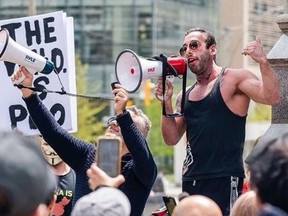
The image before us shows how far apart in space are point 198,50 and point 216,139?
0.55 m

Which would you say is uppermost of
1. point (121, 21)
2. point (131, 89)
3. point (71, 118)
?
point (131, 89)

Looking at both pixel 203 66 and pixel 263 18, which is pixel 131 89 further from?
pixel 263 18

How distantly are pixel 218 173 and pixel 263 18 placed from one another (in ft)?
146

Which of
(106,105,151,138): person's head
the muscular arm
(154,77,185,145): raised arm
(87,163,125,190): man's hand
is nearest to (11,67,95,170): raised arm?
(106,105,151,138): person's head

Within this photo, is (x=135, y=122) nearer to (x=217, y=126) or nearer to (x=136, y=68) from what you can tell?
(x=136, y=68)

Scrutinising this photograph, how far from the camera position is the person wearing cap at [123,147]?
5738mm

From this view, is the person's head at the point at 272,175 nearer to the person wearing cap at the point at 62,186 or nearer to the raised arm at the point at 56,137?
the raised arm at the point at 56,137

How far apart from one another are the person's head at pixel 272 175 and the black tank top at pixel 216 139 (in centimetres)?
248

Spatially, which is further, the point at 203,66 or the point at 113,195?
the point at 203,66

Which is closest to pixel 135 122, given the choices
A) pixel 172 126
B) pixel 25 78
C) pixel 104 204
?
pixel 172 126

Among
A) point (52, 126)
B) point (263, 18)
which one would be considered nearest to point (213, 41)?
point (52, 126)

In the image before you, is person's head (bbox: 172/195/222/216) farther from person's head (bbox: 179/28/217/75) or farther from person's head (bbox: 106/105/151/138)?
person's head (bbox: 179/28/217/75)

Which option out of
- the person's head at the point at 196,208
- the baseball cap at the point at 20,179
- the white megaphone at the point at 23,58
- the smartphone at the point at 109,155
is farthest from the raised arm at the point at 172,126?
the baseball cap at the point at 20,179

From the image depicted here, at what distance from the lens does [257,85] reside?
6.06 metres
